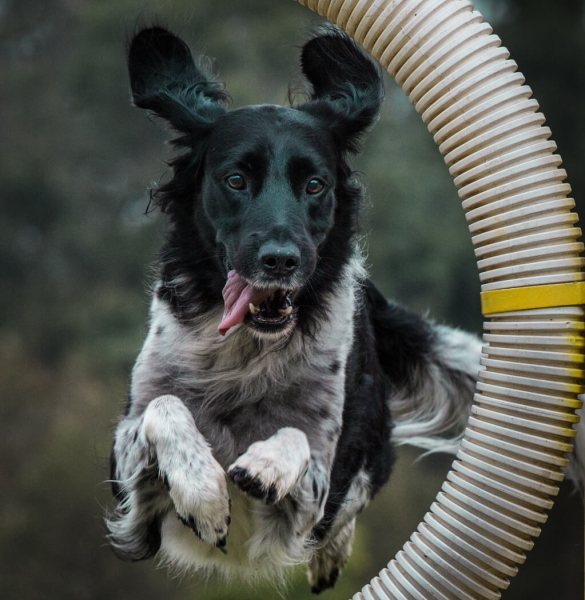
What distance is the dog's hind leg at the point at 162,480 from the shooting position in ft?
9.96

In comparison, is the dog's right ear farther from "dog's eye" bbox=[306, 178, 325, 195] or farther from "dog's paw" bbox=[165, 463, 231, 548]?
"dog's paw" bbox=[165, 463, 231, 548]

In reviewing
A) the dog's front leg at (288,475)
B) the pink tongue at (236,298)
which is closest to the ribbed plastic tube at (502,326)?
the dog's front leg at (288,475)

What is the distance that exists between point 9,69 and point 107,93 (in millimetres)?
1909

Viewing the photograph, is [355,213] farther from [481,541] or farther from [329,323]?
[481,541]

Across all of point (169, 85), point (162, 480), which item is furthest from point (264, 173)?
point (162, 480)

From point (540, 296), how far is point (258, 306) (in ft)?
2.98

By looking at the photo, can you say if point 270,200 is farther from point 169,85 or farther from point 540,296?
point 540,296

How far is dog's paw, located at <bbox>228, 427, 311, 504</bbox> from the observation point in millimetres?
2996

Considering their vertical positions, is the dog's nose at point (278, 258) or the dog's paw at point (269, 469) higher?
the dog's nose at point (278, 258)

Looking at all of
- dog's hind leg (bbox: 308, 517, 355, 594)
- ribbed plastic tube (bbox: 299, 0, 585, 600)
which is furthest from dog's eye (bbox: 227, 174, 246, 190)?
dog's hind leg (bbox: 308, 517, 355, 594)

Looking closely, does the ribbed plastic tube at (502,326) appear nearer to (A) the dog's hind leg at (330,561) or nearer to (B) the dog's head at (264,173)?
(B) the dog's head at (264,173)

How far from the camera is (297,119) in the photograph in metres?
3.52

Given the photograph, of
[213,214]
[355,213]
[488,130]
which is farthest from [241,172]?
[488,130]

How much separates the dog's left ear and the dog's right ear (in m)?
0.37
